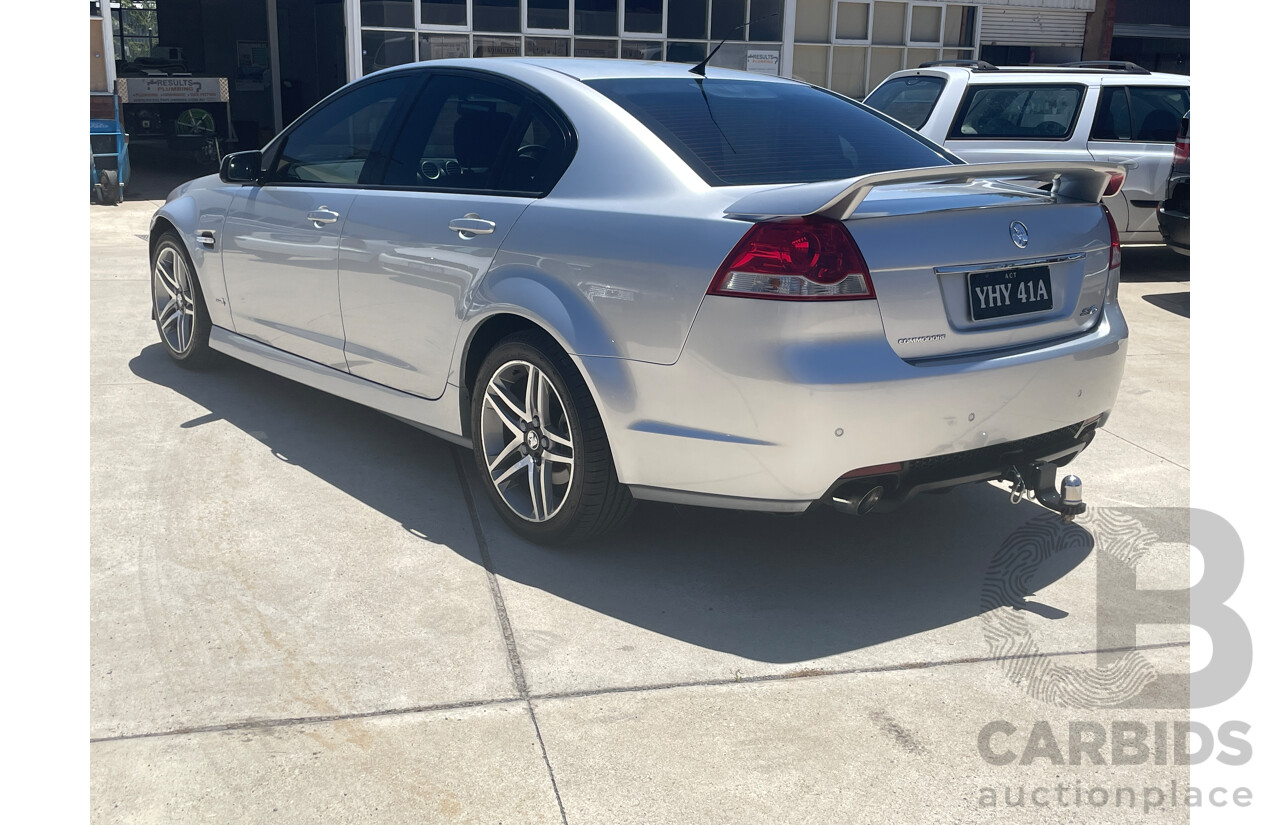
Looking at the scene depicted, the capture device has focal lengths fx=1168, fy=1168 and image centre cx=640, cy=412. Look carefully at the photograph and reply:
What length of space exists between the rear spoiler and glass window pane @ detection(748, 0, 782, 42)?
1445cm

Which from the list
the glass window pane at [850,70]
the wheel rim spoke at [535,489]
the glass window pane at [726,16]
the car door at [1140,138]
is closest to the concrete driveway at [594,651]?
the wheel rim spoke at [535,489]

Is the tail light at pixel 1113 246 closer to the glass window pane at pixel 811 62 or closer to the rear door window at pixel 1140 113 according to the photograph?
the rear door window at pixel 1140 113

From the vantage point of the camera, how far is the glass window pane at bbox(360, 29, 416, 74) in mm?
15102

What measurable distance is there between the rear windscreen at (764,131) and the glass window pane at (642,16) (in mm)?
12719

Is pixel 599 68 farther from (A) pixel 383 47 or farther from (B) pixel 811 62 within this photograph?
(B) pixel 811 62

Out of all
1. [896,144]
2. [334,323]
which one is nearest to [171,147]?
[334,323]

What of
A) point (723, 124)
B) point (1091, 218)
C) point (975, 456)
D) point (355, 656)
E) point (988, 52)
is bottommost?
point (355, 656)

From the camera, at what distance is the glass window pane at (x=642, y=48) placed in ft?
54.5

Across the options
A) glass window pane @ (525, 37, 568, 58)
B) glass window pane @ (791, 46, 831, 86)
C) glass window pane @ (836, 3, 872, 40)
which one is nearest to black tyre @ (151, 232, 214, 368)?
glass window pane @ (525, 37, 568, 58)

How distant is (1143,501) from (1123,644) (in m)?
1.32

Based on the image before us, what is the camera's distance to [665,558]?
4027mm

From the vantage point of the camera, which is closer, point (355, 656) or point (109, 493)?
point (355, 656)

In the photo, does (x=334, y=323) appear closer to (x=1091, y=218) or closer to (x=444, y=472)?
(x=444, y=472)

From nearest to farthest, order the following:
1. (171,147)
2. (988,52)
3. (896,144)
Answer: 1. (896,144)
2. (988,52)
3. (171,147)
